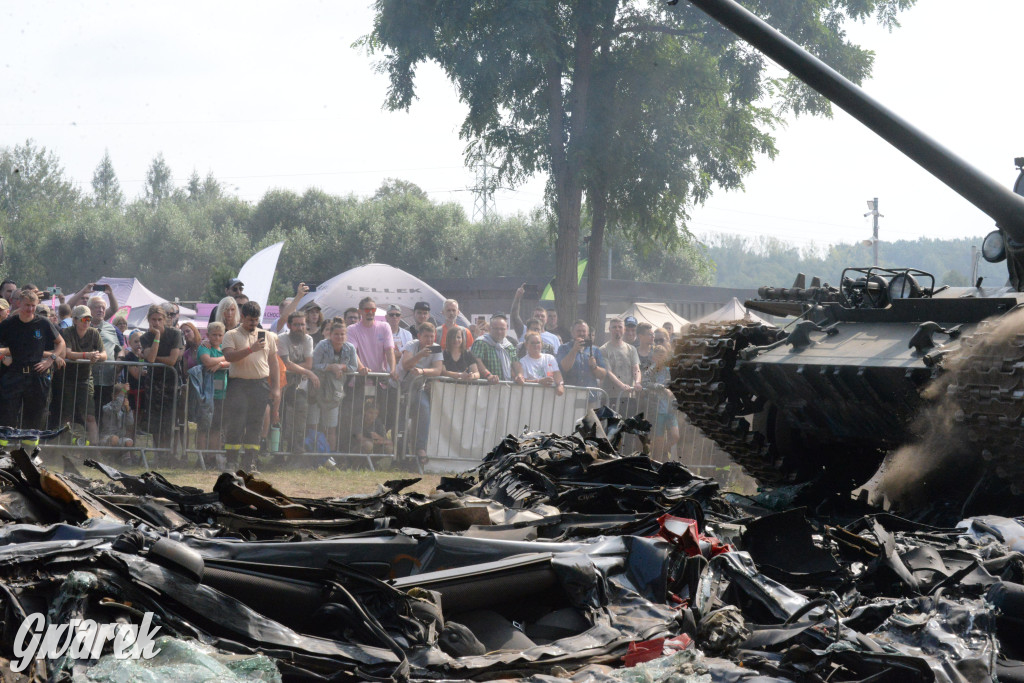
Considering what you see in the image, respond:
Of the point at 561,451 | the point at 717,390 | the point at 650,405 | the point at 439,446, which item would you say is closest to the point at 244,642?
the point at 561,451

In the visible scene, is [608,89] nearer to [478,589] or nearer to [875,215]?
[478,589]

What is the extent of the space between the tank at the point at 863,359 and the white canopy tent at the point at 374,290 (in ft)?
48.0

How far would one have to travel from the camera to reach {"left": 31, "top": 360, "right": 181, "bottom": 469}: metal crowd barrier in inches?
420

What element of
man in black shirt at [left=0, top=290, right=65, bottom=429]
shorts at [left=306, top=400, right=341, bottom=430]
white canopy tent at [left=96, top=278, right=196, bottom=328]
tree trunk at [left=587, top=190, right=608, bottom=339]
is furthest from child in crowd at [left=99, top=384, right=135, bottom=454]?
white canopy tent at [left=96, top=278, right=196, bottom=328]

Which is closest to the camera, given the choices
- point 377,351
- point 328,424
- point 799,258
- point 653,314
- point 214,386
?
point 214,386

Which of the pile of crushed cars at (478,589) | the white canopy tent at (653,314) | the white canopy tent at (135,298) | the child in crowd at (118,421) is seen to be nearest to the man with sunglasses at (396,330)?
the child in crowd at (118,421)

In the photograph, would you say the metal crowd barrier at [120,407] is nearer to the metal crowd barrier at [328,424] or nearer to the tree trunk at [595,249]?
the metal crowd barrier at [328,424]

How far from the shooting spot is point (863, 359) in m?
7.32

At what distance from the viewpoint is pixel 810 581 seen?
16.9 ft

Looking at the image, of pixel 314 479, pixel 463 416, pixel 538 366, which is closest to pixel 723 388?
pixel 463 416

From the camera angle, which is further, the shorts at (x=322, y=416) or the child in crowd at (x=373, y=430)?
the child in crowd at (x=373, y=430)

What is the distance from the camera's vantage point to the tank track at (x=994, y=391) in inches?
248

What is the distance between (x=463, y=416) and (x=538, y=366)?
1331 millimetres

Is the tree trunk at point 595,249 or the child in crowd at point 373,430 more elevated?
the tree trunk at point 595,249
